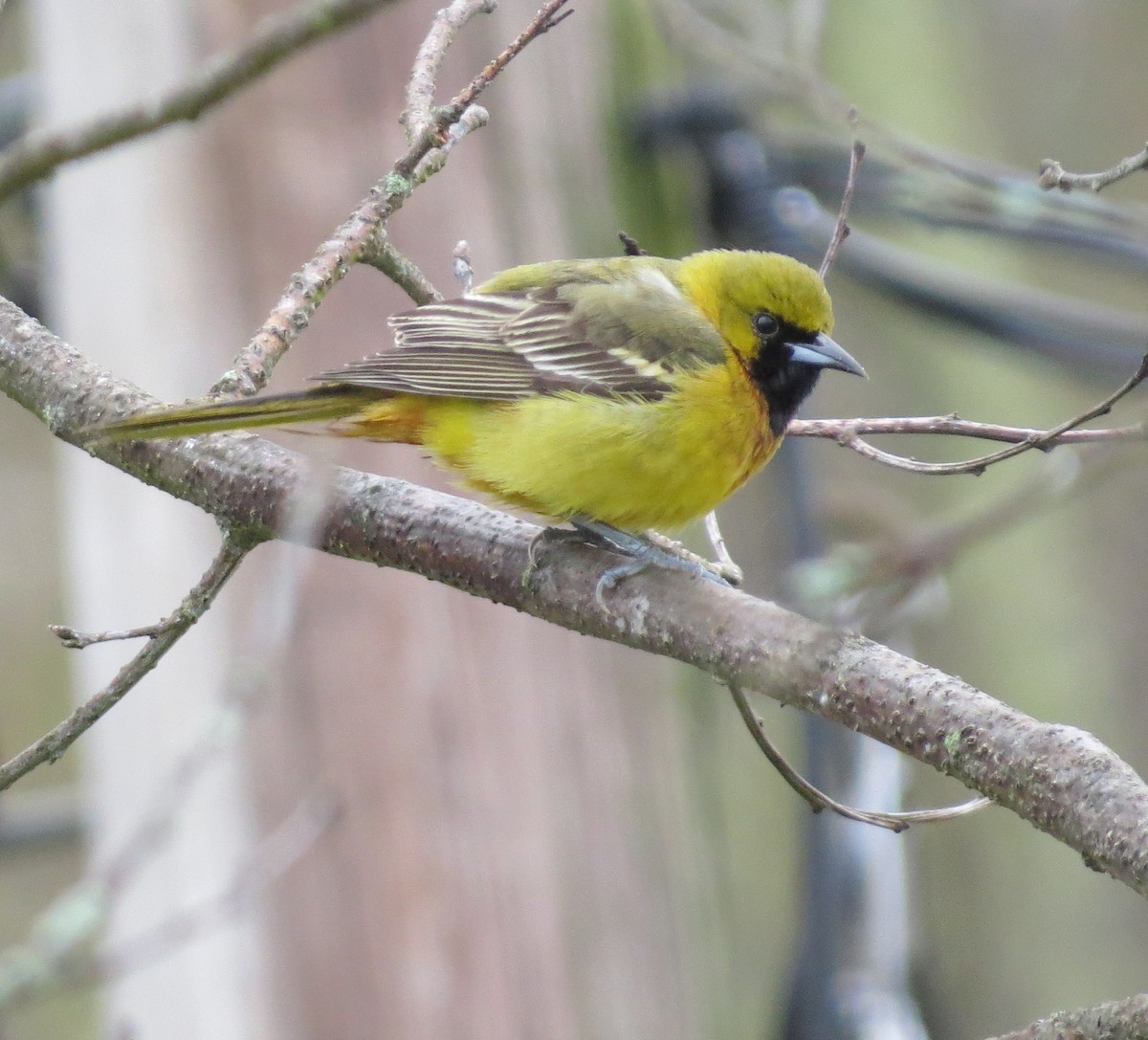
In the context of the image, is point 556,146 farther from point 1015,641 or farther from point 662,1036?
point 1015,641

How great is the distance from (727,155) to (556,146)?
30.0 inches

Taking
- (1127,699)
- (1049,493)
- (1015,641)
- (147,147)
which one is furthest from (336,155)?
(1127,699)

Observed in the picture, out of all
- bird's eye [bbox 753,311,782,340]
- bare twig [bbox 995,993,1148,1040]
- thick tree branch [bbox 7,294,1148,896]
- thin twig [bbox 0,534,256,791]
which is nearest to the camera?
bare twig [bbox 995,993,1148,1040]

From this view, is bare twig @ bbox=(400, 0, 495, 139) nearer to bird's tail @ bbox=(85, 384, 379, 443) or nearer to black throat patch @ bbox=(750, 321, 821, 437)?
bird's tail @ bbox=(85, 384, 379, 443)

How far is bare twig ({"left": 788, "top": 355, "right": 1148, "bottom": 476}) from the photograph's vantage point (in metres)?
2.19

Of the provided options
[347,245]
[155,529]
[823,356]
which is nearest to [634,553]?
[347,245]

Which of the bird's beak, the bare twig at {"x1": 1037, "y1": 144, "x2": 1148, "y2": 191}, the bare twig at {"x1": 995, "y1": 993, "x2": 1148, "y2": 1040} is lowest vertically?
the bare twig at {"x1": 995, "y1": 993, "x2": 1148, "y2": 1040}

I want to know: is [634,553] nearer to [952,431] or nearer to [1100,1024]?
[952,431]

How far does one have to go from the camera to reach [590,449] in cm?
330

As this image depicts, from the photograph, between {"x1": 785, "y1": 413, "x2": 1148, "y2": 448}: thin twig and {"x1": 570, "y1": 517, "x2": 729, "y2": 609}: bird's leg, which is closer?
{"x1": 785, "y1": 413, "x2": 1148, "y2": 448}: thin twig

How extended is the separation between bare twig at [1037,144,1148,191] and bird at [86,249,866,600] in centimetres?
85

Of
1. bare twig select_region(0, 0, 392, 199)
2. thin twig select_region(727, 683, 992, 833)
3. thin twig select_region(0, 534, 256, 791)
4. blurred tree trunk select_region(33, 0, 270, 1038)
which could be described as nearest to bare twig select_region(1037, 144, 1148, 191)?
thin twig select_region(727, 683, 992, 833)

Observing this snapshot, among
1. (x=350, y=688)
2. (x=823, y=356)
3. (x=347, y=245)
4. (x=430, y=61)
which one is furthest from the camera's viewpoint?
(x=350, y=688)

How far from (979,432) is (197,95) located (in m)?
1.45
